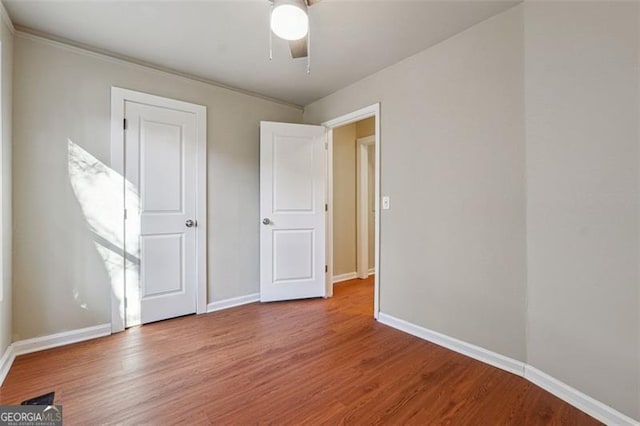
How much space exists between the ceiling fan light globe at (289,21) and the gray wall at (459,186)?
4.21 feet

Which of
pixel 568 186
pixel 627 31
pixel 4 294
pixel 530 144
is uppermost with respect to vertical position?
pixel 627 31

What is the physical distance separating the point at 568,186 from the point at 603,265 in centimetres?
44

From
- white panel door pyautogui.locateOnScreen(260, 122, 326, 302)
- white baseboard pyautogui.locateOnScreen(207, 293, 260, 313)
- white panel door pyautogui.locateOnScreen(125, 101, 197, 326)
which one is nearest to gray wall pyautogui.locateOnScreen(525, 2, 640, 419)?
white panel door pyautogui.locateOnScreen(260, 122, 326, 302)

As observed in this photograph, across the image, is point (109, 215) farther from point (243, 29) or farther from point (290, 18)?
point (290, 18)

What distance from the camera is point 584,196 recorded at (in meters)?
1.50

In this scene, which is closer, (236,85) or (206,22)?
(206,22)

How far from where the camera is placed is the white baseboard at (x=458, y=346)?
6.04 feet

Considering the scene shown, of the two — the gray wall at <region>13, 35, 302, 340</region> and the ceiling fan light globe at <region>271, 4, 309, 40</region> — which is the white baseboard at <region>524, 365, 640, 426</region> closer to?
the ceiling fan light globe at <region>271, 4, 309, 40</region>

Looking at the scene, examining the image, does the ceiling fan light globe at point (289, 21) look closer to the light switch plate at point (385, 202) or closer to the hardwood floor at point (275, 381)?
the light switch plate at point (385, 202)

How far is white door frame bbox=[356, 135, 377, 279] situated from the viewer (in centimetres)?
431

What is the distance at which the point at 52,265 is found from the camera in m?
2.19

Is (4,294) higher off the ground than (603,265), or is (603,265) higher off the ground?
(603,265)

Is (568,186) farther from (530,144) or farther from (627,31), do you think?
(627,31)

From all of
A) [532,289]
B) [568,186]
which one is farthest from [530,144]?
[532,289]
